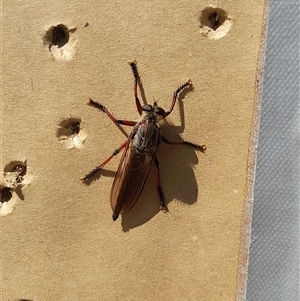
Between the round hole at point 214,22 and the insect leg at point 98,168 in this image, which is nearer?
the round hole at point 214,22

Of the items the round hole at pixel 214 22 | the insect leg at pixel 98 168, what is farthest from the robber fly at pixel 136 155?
the round hole at pixel 214 22

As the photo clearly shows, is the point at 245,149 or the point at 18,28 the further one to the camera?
the point at 18,28

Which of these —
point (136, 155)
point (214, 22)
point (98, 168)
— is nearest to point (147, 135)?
point (136, 155)

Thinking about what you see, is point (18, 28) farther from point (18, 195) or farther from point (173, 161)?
point (173, 161)

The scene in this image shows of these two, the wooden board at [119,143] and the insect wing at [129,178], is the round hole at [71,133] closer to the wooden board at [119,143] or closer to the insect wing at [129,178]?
the wooden board at [119,143]

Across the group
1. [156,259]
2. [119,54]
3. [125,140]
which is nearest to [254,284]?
[156,259]

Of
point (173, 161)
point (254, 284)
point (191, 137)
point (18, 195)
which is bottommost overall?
point (18, 195)

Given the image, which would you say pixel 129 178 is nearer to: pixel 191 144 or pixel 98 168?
pixel 98 168

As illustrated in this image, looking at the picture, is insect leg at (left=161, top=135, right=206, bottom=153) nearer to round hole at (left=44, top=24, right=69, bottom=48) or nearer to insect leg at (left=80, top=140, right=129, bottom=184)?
insect leg at (left=80, top=140, right=129, bottom=184)
